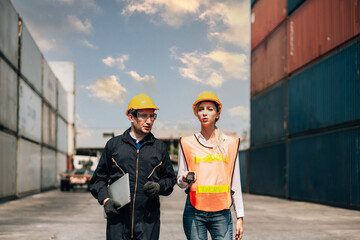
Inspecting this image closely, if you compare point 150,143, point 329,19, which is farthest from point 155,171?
point 329,19

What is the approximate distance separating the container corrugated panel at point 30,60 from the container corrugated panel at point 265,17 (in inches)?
534

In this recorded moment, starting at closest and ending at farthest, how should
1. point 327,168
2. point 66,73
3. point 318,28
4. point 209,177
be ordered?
point 209,177 < point 327,168 < point 318,28 < point 66,73

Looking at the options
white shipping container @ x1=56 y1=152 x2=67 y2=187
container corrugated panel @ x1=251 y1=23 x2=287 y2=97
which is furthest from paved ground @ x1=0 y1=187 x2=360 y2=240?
white shipping container @ x1=56 y1=152 x2=67 y2=187

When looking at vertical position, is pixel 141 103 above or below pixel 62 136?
below

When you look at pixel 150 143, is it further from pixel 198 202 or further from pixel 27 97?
pixel 27 97

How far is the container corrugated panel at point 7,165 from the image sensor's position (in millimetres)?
18734

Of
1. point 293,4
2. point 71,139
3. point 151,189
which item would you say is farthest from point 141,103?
point 71,139

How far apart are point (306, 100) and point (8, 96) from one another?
13.3 m

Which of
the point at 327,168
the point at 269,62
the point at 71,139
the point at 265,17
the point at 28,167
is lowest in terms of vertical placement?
the point at 28,167

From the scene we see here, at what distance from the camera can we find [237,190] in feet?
12.7

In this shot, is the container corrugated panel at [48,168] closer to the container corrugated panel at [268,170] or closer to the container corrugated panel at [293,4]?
the container corrugated panel at [268,170]

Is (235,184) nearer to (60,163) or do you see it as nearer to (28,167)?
(28,167)

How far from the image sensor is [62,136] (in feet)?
132

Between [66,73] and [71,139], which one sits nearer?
[71,139]
